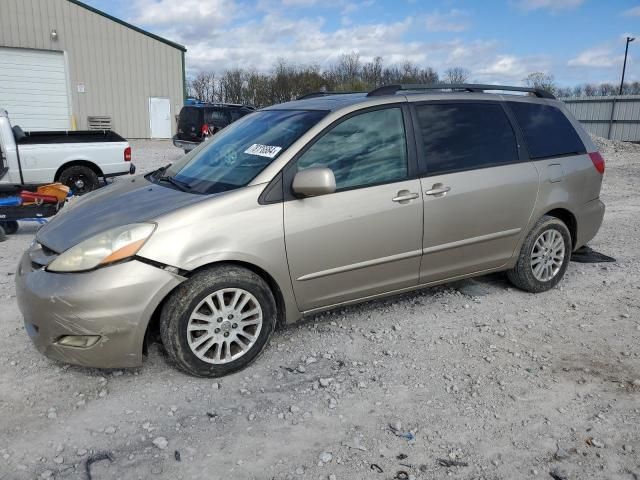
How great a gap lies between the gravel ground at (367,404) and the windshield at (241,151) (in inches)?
48.4

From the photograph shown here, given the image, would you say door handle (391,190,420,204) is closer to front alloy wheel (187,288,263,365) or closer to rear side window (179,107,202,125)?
front alloy wheel (187,288,263,365)

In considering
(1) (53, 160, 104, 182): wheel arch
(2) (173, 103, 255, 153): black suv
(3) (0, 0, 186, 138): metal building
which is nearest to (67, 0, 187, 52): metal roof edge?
(3) (0, 0, 186, 138): metal building

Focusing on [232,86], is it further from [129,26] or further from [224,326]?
[224,326]

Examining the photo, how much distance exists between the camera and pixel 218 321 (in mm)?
3303

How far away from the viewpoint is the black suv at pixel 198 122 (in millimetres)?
16922

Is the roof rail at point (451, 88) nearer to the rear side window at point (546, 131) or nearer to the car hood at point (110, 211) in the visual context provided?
the rear side window at point (546, 131)

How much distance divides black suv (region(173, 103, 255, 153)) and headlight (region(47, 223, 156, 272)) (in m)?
14.0

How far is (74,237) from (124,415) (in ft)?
3.65

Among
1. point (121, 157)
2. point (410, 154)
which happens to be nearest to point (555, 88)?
point (121, 157)

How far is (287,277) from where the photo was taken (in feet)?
11.5

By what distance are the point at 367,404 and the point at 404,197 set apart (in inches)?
59.3

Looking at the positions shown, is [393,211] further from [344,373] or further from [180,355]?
[180,355]

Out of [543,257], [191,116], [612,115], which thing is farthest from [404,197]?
[612,115]

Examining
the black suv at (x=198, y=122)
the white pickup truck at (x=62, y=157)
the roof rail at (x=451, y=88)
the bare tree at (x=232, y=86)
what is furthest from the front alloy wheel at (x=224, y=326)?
the bare tree at (x=232, y=86)
